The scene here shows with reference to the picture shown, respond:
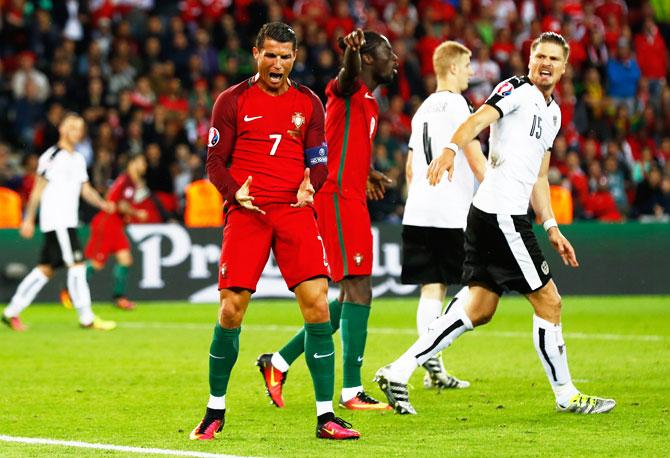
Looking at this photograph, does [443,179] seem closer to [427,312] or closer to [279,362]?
[427,312]

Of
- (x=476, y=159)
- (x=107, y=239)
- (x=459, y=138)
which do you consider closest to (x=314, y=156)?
(x=459, y=138)

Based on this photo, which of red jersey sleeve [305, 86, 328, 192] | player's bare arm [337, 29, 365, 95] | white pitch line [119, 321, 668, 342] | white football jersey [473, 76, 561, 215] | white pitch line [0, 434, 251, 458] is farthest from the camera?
white pitch line [119, 321, 668, 342]

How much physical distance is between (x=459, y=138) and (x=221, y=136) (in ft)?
4.37

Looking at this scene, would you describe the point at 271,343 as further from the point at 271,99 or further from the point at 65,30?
the point at 65,30

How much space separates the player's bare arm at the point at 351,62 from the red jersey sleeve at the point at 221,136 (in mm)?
910

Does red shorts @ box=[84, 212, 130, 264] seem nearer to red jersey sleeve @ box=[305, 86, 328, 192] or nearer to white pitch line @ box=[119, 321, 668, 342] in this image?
white pitch line @ box=[119, 321, 668, 342]

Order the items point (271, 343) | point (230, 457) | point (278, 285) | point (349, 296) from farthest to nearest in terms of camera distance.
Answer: point (278, 285) → point (271, 343) → point (349, 296) → point (230, 457)

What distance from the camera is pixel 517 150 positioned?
803 centimetres

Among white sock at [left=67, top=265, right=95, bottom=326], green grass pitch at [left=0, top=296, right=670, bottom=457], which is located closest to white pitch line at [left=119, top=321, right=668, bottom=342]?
green grass pitch at [left=0, top=296, right=670, bottom=457]

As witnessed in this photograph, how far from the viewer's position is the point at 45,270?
14.7 meters

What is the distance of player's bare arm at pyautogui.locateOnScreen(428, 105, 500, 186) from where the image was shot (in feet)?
23.2

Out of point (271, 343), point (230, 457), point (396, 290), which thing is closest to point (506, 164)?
point (230, 457)

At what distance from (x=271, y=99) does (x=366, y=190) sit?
6.30 feet

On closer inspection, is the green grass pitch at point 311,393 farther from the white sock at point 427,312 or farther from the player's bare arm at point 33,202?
the player's bare arm at point 33,202
